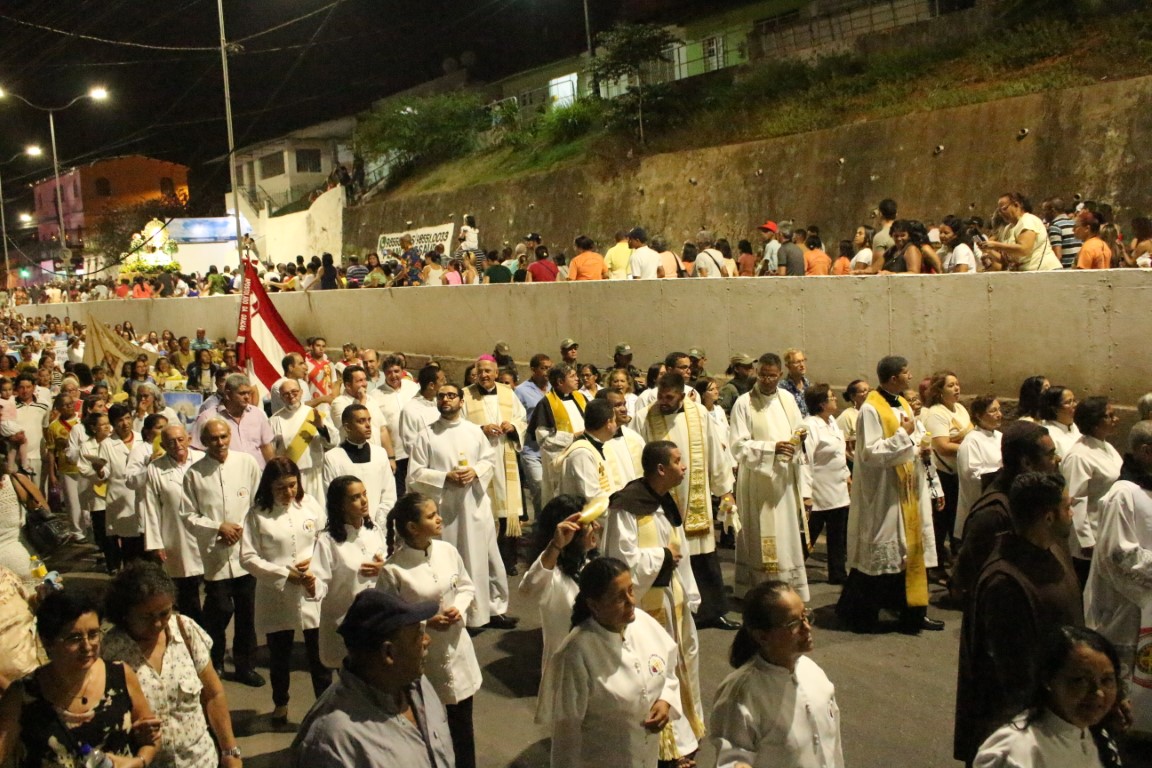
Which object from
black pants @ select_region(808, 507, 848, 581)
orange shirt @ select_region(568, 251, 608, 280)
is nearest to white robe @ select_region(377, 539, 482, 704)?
black pants @ select_region(808, 507, 848, 581)

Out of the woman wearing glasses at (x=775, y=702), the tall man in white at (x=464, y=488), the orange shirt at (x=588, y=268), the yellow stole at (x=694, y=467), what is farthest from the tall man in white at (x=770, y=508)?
the orange shirt at (x=588, y=268)

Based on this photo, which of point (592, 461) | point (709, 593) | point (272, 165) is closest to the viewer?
point (592, 461)

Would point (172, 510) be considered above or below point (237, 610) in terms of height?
above

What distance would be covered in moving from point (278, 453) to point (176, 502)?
1.49 meters

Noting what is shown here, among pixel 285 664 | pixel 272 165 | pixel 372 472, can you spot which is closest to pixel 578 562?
pixel 285 664

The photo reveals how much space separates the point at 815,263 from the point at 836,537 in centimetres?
519

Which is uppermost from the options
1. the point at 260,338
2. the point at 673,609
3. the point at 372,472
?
the point at 260,338

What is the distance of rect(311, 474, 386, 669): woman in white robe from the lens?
6.00m

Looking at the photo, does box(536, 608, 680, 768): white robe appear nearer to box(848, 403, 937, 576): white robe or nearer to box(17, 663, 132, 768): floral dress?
box(17, 663, 132, 768): floral dress

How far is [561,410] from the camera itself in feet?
30.6

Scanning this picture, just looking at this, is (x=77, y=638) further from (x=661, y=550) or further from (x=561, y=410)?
(x=561, y=410)

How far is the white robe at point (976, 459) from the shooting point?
8078 millimetres

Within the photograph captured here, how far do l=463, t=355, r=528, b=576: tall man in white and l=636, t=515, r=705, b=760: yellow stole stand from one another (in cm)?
389

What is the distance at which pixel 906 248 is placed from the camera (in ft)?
38.0
